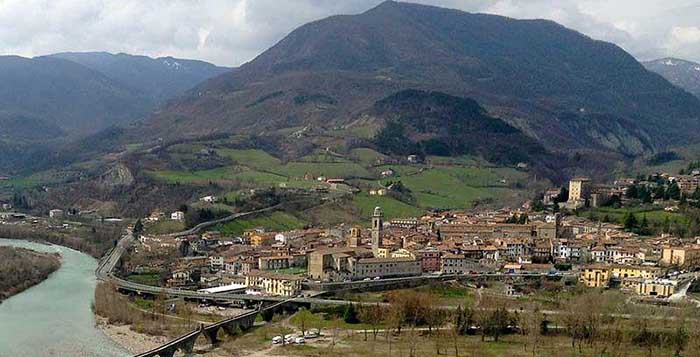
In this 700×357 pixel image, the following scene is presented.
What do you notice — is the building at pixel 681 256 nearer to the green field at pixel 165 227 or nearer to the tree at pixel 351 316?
the tree at pixel 351 316

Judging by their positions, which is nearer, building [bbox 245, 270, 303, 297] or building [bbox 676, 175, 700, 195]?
building [bbox 245, 270, 303, 297]

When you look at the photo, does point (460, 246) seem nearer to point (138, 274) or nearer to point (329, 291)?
point (329, 291)

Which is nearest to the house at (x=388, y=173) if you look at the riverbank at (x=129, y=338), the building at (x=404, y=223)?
the building at (x=404, y=223)

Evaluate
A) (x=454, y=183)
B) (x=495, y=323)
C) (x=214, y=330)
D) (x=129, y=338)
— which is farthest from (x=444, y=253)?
(x=454, y=183)

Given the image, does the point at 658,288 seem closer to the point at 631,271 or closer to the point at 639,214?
the point at 631,271

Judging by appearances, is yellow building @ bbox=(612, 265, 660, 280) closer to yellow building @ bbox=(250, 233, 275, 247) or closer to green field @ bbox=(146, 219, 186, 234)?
yellow building @ bbox=(250, 233, 275, 247)

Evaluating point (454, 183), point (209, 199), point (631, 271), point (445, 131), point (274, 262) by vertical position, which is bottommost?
point (274, 262)

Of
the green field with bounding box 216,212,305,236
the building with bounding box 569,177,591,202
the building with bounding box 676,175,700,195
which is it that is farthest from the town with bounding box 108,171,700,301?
the green field with bounding box 216,212,305,236
